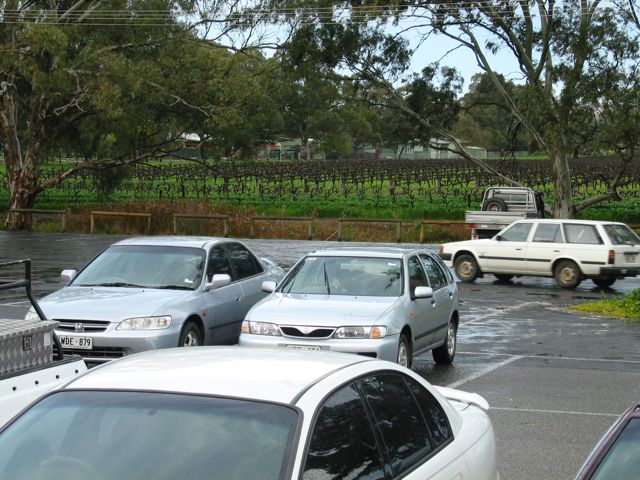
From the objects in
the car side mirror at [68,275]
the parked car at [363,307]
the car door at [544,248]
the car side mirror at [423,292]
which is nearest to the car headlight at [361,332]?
the parked car at [363,307]

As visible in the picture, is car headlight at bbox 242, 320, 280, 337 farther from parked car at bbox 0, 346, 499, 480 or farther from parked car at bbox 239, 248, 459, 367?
parked car at bbox 0, 346, 499, 480

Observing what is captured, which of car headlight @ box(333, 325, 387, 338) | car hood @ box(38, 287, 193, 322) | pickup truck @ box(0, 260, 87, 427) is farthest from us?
car hood @ box(38, 287, 193, 322)

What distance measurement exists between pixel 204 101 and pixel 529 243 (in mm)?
24532

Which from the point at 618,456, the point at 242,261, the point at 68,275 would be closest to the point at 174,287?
the point at 68,275

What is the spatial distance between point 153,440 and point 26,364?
3.00 meters

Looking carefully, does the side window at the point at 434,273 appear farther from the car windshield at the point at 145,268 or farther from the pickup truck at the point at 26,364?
the pickup truck at the point at 26,364

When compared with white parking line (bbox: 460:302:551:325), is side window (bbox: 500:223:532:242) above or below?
above

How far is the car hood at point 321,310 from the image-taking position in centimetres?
1122

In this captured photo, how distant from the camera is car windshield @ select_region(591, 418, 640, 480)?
4207 millimetres

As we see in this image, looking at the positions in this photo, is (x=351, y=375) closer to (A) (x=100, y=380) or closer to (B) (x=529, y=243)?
(A) (x=100, y=380)

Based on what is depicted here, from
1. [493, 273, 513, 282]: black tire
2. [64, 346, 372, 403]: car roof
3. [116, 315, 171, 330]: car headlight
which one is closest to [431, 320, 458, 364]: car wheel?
[116, 315, 171, 330]: car headlight

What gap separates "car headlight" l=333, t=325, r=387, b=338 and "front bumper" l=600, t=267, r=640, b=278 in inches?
548

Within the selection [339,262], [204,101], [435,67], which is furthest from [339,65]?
[339,262]

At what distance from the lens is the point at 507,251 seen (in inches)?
986
